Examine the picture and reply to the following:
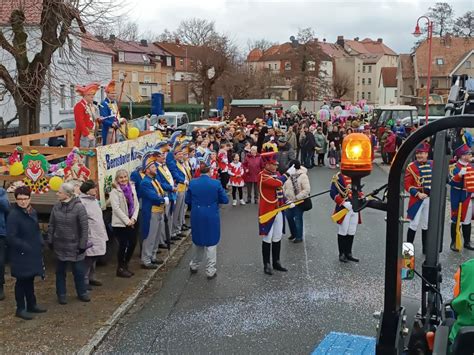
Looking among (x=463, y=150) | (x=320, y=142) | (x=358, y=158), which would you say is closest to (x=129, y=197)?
(x=358, y=158)

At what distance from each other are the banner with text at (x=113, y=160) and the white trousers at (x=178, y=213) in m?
1.09

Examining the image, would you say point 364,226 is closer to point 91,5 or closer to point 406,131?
point 91,5

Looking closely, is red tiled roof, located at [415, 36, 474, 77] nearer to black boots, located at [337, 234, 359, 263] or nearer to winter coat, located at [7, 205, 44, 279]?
black boots, located at [337, 234, 359, 263]

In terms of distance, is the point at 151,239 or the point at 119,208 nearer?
the point at 119,208

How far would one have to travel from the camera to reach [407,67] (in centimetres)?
7012

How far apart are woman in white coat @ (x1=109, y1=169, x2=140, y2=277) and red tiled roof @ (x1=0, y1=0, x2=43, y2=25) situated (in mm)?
8508

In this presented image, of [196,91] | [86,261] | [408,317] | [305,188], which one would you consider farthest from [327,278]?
[196,91]

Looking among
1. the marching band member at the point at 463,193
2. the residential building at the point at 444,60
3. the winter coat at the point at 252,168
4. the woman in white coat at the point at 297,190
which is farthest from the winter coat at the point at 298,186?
the residential building at the point at 444,60

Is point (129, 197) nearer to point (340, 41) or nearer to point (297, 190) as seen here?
point (297, 190)

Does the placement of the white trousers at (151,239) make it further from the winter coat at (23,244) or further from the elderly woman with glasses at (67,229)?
the winter coat at (23,244)

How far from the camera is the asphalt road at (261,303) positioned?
19.4 ft

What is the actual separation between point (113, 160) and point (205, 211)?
1.81 metres

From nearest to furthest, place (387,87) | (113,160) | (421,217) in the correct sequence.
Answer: (113,160) → (421,217) → (387,87)

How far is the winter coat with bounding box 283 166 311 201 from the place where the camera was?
31.5 ft
